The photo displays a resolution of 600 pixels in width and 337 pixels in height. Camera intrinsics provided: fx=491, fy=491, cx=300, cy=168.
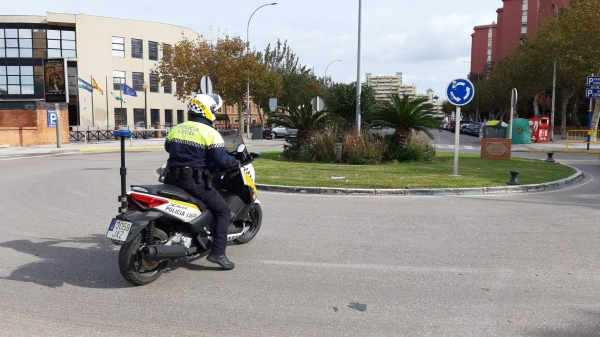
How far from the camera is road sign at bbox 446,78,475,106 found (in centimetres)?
1276

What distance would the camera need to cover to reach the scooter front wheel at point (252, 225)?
6.45 metres

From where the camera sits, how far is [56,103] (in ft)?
94.3

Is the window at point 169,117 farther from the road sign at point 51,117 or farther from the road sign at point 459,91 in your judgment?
the road sign at point 459,91

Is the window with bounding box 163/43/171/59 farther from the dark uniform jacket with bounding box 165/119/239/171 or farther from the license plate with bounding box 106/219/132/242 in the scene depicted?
the license plate with bounding box 106/219/132/242

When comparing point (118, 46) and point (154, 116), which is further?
point (154, 116)

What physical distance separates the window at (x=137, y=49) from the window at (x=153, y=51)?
77 centimetres

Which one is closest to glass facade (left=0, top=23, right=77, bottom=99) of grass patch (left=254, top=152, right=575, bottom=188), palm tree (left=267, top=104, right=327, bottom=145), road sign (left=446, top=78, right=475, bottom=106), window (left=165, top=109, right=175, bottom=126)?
window (left=165, top=109, right=175, bottom=126)

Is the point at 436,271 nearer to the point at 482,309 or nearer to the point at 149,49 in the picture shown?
the point at 482,309

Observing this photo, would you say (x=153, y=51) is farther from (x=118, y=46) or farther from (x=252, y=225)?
(x=252, y=225)

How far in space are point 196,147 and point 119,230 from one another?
1.09 meters

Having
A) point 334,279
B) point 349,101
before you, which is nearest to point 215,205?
point 334,279

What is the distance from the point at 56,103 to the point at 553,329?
30133 millimetres

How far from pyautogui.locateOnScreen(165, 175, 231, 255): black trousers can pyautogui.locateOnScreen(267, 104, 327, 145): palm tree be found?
12.3m

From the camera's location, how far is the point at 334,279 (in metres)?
5.09
